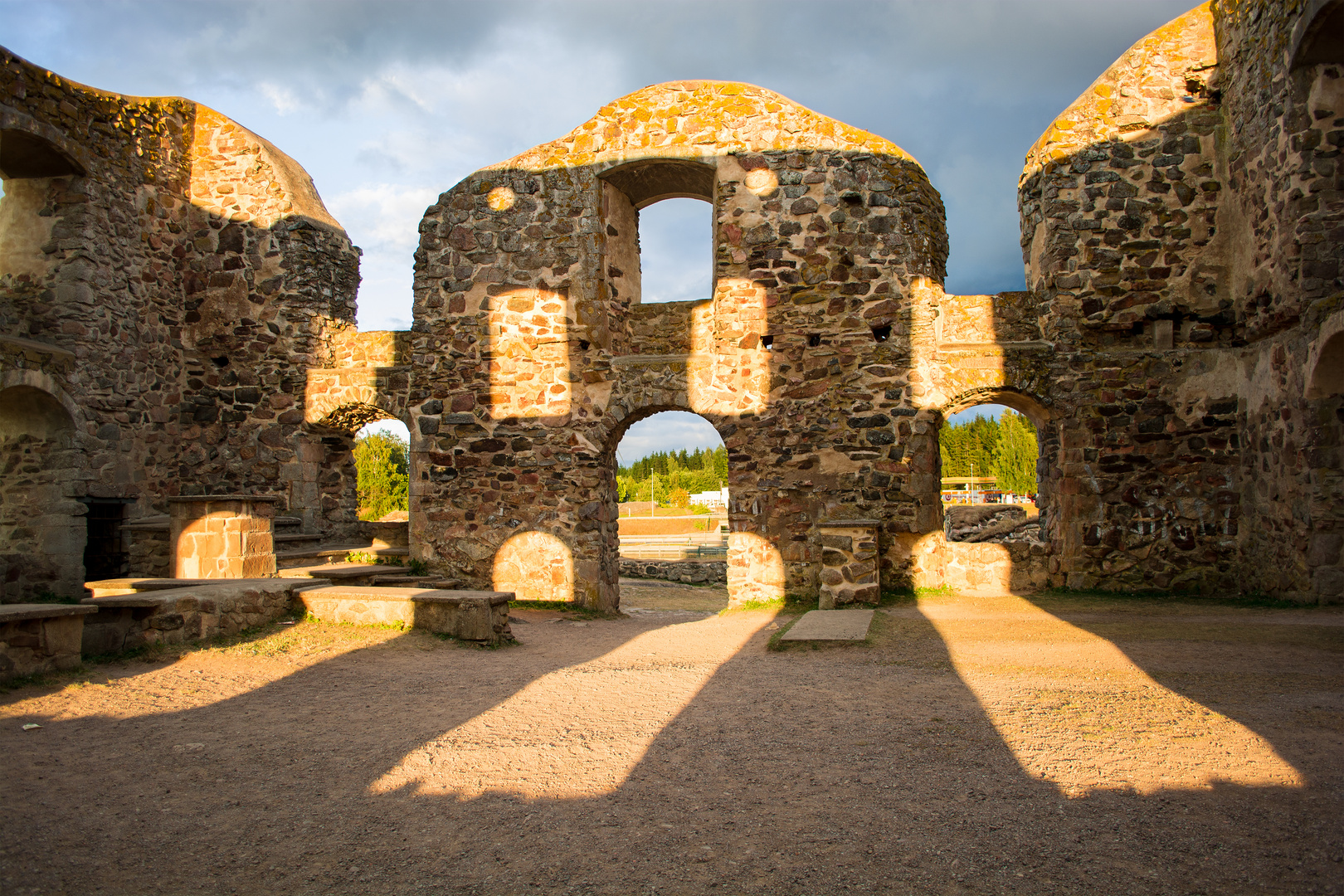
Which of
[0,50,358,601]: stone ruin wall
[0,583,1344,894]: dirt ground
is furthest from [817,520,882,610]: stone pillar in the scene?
[0,50,358,601]: stone ruin wall

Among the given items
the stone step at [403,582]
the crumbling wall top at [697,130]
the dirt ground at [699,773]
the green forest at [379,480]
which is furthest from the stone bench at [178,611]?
the green forest at [379,480]

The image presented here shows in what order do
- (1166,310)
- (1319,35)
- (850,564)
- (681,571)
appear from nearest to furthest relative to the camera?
(1319,35) < (850,564) < (1166,310) < (681,571)

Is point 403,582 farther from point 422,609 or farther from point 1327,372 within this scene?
point 1327,372

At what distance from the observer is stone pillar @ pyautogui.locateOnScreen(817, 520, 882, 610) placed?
789cm

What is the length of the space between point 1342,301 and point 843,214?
4828mm

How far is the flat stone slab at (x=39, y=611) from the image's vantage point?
4.38 m

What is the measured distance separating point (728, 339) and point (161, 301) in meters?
7.52

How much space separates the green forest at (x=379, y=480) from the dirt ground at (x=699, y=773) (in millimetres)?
17849

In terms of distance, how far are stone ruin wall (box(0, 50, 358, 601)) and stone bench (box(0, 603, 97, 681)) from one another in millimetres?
4239

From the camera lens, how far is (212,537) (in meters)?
7.71

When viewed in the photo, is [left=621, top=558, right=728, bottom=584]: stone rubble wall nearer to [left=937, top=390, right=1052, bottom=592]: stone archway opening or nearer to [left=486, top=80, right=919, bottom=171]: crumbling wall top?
[left=937, top=390, right=1052, bottom=592]: stone archway opening

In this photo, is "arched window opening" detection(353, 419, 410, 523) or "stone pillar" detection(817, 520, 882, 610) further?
"arched window opening" detection(353, 419, 410, 523)

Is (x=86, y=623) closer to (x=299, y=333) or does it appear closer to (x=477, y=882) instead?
(x=477, y=882)

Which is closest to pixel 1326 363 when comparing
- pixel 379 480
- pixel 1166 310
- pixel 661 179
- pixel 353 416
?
pixel 1166 310
